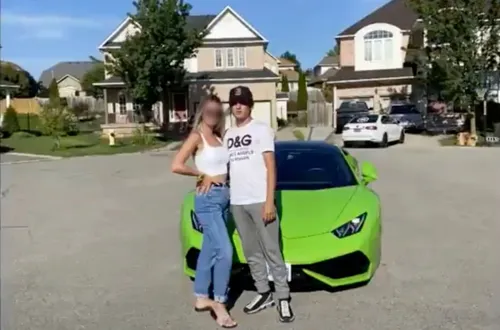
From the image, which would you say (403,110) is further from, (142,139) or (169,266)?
(169,266)

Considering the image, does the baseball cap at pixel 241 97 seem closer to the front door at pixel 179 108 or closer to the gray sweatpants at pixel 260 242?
the gray sweatpants at pixel 260 242

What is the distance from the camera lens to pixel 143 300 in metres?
5.76

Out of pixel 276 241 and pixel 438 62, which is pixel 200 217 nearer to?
pixel 276 241

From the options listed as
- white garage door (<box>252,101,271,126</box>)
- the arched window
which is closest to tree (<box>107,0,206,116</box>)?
white garage door (<box>252,101,271,126</box>)

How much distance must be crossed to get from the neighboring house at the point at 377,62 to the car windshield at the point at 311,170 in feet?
109

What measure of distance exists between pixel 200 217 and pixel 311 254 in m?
1.02

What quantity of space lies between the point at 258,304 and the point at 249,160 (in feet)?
3.90

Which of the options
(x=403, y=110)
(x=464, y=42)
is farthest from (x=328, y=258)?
(x=403, y=110)

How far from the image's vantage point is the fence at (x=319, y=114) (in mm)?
44938

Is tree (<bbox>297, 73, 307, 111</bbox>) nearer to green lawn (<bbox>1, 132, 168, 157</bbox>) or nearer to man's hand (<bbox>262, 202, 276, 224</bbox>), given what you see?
green lawn (<bbox>1, 132, 168, 157</bbox>)

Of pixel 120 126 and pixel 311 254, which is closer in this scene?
pixel 311 254

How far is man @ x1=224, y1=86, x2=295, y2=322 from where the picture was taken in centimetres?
496

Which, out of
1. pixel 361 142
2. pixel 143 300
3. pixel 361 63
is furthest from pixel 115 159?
pixel 361 63

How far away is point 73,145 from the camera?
104ft
